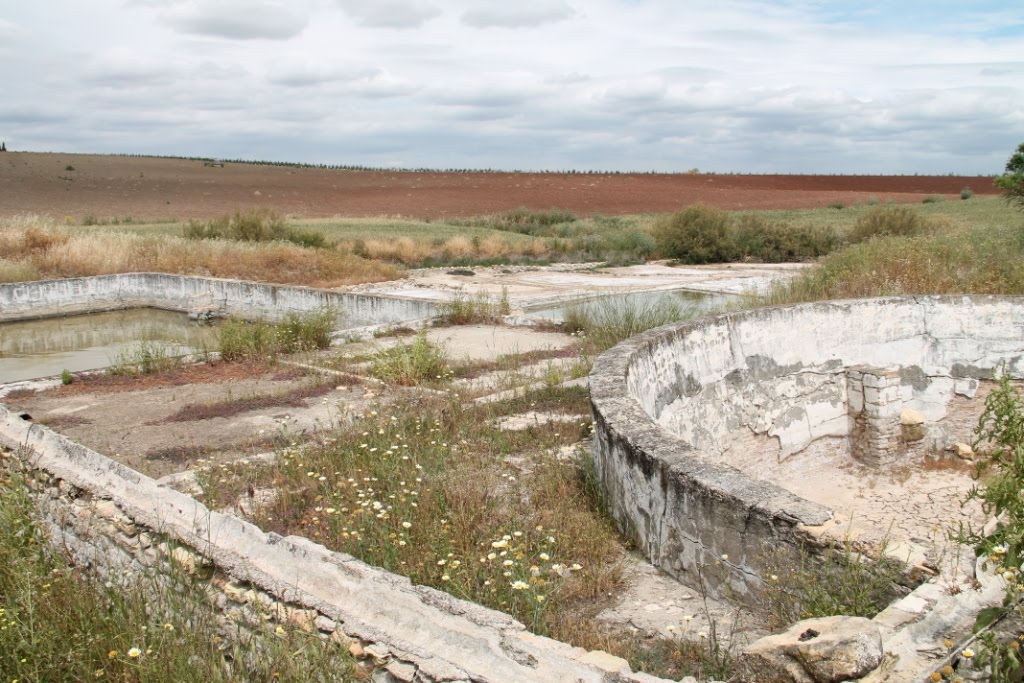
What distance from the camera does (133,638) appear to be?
3.48 metres

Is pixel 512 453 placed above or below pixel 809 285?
below

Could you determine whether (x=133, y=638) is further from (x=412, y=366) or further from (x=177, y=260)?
(x=177, y=260)

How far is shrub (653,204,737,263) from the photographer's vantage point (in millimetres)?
23781

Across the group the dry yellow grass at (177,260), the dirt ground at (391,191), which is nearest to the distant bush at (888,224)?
the dry yellow grass at (177,260)

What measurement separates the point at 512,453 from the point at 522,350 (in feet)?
15.7

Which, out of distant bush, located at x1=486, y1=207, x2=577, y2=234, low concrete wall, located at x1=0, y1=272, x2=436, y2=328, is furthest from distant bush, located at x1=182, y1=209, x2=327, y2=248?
distant bush, located at x1=486, y1=207, x2=577, y2=234

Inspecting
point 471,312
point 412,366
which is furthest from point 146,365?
point 471,312

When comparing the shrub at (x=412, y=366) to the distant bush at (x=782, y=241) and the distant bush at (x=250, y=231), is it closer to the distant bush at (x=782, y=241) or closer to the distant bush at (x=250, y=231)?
the distant bush at (x=782, y=241)

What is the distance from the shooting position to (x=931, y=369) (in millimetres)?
8797

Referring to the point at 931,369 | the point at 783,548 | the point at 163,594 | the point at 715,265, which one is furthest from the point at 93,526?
the point at 715,265

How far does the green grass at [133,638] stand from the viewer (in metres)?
3.20

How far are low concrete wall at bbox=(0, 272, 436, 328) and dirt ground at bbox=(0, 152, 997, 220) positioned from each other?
90.7ft

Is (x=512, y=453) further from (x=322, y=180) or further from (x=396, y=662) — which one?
(x=322, y=180)

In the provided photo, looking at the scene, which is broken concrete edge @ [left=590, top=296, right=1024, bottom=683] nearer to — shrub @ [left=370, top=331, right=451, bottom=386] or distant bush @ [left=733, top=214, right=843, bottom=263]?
shrub @ [left=370, top=331, right=451, bottom=386]
